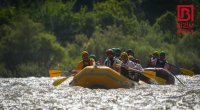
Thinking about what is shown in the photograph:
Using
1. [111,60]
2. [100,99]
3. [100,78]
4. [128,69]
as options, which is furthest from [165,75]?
[100,99]

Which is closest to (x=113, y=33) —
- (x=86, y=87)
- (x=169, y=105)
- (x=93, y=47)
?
(x=93, y=47)

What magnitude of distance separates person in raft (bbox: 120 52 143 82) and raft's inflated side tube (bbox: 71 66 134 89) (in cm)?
98

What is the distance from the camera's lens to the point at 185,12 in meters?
63.7

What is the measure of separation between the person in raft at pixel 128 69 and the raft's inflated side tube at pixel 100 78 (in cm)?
98

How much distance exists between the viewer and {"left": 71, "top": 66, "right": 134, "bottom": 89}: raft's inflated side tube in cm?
2338

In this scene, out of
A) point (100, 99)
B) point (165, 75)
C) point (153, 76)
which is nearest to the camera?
point (100, 99)

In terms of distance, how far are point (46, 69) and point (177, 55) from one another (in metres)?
9.98

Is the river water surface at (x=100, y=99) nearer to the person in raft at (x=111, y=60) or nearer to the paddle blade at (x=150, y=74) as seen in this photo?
the person in raft at (x=111, y=60)

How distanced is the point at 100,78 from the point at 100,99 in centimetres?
314

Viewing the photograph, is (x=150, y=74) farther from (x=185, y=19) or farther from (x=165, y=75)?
(x=185, y=19)

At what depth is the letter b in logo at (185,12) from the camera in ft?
197

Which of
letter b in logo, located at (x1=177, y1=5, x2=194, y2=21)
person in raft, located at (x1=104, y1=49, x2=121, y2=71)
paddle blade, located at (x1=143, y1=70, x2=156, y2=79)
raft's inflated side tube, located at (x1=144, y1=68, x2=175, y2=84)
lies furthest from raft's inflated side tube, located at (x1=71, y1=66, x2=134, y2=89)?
letter b in logo, located at (x1=177, y1=5, x2=194, y2=21)

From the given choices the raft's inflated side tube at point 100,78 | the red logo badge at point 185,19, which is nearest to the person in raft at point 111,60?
the raft's inflated side tube at point 100,78

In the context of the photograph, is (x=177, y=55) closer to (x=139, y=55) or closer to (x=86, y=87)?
(x=139, y=55)
